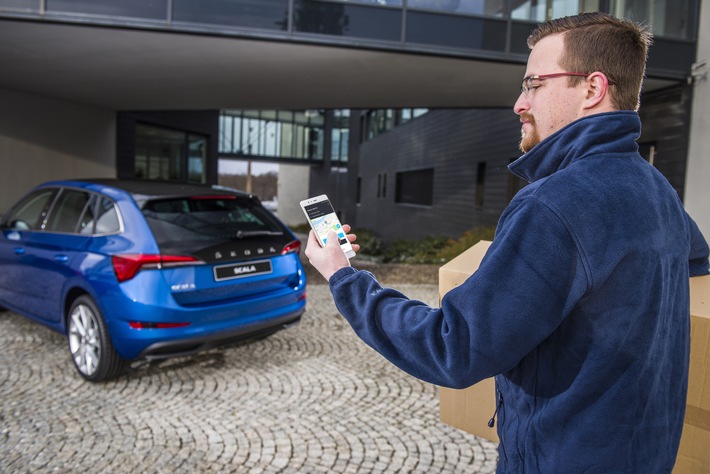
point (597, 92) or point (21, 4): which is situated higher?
point (21, 4)

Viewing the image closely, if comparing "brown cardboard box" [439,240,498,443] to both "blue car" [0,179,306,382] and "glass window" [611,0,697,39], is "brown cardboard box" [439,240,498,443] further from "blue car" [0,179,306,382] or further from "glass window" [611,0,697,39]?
"glass window" [611,0,697,39]

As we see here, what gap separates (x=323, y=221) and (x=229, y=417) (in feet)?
8.37

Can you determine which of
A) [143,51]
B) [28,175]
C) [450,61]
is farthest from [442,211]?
[28,175]

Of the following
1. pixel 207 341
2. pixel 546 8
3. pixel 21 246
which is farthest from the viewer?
pixel 546 8

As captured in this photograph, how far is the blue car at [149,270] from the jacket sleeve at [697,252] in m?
3.24

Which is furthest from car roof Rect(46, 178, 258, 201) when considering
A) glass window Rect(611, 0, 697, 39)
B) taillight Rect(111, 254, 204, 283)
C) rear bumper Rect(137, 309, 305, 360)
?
glass window Rect(611, 0, 697, 39)

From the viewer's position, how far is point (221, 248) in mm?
4168

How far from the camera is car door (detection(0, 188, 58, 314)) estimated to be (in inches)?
191

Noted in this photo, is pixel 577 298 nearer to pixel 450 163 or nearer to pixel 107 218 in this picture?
pixel 107 218

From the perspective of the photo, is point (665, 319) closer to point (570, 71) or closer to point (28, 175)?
point (570, 71)

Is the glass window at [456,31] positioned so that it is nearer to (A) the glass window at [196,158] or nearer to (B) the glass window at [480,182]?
(B) the glass window at [480,182]

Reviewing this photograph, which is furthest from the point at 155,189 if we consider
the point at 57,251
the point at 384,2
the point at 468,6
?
the point at 468,6

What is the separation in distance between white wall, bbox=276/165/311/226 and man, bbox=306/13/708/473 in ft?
120

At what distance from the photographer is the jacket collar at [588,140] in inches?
43.3
